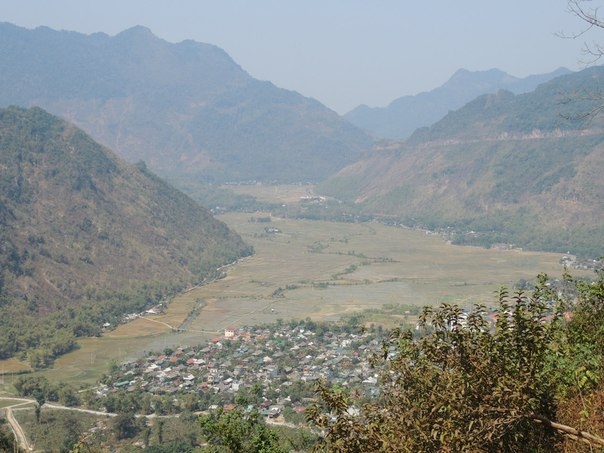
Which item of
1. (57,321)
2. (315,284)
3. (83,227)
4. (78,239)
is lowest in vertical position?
(57,321)

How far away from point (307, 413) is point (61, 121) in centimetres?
8112

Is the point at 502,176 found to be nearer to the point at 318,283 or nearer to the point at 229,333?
the point at 318,283

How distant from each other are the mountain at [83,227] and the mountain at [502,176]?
38509 mm

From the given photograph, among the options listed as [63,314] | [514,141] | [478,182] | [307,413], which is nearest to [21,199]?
[63,314]

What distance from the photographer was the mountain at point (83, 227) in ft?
178

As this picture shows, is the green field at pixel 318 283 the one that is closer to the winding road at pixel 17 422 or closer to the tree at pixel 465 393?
the winding road at pixel 17 422

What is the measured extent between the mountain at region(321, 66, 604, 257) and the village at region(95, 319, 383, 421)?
4757 centimetres

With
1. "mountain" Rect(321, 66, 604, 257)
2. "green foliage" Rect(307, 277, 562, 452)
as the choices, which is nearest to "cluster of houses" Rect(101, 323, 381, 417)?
"green foliage" Rect(307, 277, 562, 452)

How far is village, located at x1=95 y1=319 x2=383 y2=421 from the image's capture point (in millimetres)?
30969

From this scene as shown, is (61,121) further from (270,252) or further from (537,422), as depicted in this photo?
(537,422)

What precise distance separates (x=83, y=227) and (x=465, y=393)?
205 ft

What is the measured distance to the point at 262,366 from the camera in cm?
3706

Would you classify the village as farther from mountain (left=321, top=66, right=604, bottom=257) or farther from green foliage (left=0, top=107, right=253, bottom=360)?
mountain (left=321, top=66, right=604, bottom=257)

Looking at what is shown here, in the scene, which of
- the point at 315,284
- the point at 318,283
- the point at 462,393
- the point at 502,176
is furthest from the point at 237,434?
the point at 502,176
